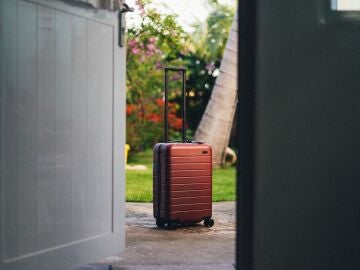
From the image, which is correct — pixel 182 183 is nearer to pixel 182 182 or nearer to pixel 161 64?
pixel 182 182

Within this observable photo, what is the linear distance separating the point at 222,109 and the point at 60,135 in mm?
7997

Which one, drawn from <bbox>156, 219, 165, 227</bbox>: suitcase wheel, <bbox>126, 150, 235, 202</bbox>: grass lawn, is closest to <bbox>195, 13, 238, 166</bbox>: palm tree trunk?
<bbox>126, 150, 235, 202</bbox>: grass lawn

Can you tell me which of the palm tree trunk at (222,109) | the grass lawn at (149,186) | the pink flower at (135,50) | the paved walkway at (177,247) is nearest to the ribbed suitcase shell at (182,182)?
the paved walkway at (177,247)

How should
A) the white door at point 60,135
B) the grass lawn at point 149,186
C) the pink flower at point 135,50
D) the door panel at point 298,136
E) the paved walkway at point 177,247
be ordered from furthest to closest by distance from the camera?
the pink flower at point 135,50 → the grass lawn at point 149,186 → the paved walkway at point 177,247 → the white door at point 60,135 → the door panel at point 298,136

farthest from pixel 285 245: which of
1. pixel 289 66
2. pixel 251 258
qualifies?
pixel 289 66

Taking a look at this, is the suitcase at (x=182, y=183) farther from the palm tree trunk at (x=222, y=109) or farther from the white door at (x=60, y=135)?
the palm tree trunk at (x=222, y=109)

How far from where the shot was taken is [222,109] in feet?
36.7

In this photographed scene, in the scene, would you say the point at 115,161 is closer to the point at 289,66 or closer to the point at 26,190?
the point at 26,190

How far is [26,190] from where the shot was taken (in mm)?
3088

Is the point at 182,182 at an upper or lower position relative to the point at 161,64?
lower

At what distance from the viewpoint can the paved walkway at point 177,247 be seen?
3728 mm

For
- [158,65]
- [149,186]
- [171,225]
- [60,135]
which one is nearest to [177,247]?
[171,225]

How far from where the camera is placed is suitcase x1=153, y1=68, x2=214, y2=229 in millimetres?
4934

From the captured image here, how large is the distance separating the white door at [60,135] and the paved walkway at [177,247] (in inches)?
8.1
